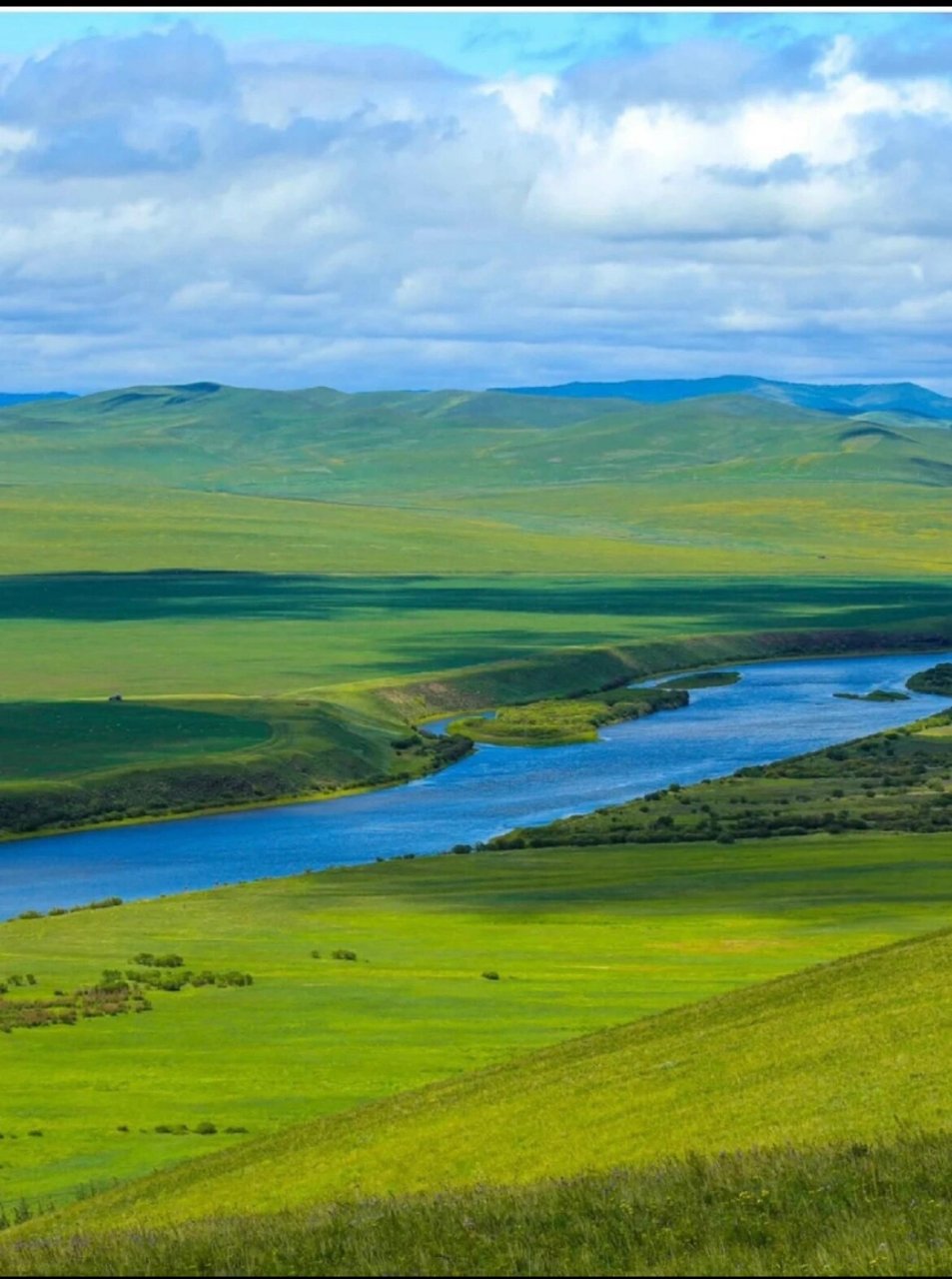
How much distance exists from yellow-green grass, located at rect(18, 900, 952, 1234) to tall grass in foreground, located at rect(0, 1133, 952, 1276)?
6.31 feet

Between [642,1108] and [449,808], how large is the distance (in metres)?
60.8

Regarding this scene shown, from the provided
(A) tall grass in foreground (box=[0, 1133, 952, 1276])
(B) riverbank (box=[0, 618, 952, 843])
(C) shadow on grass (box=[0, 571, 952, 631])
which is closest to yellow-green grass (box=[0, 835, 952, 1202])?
(A) tall grass in foreground (box=[0, 1133, 952, 1276])

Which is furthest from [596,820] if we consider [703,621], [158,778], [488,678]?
[703,621]

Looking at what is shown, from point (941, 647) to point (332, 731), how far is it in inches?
2591

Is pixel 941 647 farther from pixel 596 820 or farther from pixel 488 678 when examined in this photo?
pixel 596 820

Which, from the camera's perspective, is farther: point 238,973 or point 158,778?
point 158,778

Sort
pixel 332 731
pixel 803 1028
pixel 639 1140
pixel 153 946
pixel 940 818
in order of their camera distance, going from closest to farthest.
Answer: pixel 639 1140 → pixel 803 1028 → pixel 153 946 → pixel 940 818 → pixel 332 731

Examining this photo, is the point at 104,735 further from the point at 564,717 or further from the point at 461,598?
the point at 461,598

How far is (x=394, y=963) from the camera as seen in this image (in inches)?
1868

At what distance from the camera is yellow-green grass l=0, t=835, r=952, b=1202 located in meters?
32.7

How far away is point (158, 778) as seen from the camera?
88875mm

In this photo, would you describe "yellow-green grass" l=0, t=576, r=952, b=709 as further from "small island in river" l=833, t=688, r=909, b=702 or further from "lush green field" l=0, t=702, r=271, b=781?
"small island in river" l=833, t=688, r=909, b=702

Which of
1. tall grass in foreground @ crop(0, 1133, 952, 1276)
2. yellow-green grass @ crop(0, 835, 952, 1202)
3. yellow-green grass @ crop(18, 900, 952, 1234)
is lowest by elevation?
yellow-green grass @ crop(0, 835, 952, 1202)

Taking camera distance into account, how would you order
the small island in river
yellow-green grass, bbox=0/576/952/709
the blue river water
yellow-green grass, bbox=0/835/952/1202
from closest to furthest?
yellow-green grass, bbox=0/835/952/1202, the blue river water, the small island in river, yellow-green grass, bbox=0/576/952/709
